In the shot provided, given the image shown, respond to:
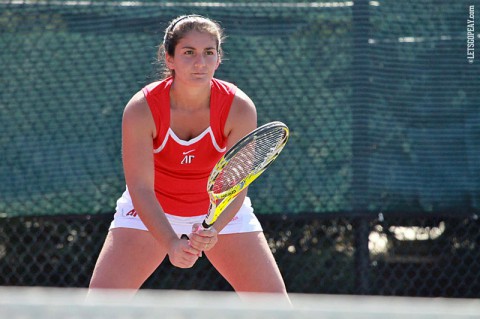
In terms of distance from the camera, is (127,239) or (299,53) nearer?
(127,239)

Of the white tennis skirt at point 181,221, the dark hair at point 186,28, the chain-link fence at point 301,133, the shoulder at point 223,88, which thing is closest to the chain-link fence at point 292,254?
the chain-link fence at point 301,133

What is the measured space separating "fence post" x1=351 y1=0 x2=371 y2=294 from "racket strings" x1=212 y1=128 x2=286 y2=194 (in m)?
1.39

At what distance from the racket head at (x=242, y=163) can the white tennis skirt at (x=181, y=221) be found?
0.52ft

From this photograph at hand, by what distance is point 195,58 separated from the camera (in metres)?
3.53

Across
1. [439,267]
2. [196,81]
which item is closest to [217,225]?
[196,81]

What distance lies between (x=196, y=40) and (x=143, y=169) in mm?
510

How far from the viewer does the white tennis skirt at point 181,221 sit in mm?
3586

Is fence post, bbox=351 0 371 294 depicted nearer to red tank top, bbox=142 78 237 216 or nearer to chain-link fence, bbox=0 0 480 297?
chain-link fence, bbox=0 0 480 297

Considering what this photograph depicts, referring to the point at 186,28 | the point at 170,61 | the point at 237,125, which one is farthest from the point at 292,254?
the point at 186,28

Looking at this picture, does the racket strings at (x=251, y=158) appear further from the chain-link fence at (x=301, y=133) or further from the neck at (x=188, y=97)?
the chain-link fence at (x=301, y=133)

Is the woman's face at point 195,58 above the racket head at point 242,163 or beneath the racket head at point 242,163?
above

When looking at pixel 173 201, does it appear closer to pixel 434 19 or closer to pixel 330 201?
pixel 330 201

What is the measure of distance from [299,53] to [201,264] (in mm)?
1165

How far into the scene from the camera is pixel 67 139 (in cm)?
487
